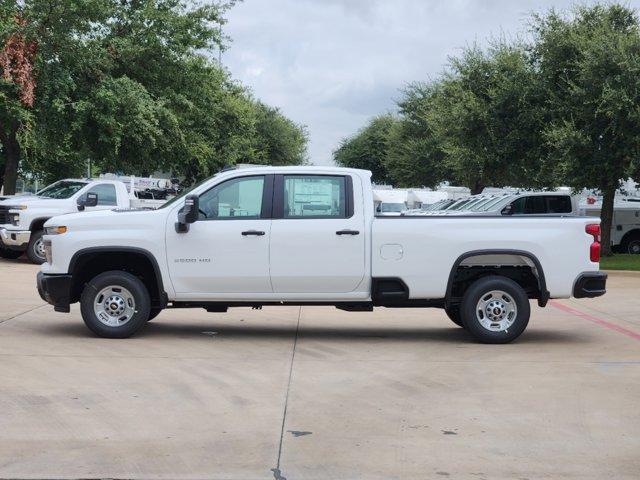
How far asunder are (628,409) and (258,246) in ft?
15.2

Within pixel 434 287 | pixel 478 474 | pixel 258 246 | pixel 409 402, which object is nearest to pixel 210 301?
pixel 258 246

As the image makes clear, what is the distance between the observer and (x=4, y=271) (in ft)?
66.7

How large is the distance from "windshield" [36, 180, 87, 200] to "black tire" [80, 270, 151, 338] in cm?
1199

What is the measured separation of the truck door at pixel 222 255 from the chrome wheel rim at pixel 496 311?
2391mm

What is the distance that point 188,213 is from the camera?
10922 mm

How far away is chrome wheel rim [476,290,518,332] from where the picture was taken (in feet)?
36.7

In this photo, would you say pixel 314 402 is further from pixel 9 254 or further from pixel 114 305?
pixel 9 254

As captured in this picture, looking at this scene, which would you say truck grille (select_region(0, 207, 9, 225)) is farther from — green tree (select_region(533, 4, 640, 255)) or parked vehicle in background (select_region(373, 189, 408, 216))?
parked vehicle in background (select_region(373, 189, 408, 216))

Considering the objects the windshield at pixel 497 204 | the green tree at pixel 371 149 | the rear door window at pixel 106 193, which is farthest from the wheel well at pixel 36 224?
the green tree at pixel 371 149

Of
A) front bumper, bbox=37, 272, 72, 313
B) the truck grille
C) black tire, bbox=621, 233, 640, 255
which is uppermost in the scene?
the truck grille

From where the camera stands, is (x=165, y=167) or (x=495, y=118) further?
(x=165, y=167)

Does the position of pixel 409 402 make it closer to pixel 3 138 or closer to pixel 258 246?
pixel 258 246

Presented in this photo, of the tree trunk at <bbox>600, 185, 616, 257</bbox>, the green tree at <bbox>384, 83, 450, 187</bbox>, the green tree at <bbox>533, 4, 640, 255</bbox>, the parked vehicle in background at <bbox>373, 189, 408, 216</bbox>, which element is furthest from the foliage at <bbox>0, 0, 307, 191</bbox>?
the green tree at <bbox>384, 83, 450, 187</bbox>

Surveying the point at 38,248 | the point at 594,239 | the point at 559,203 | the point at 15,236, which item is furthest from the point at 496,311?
the point at 559,203
